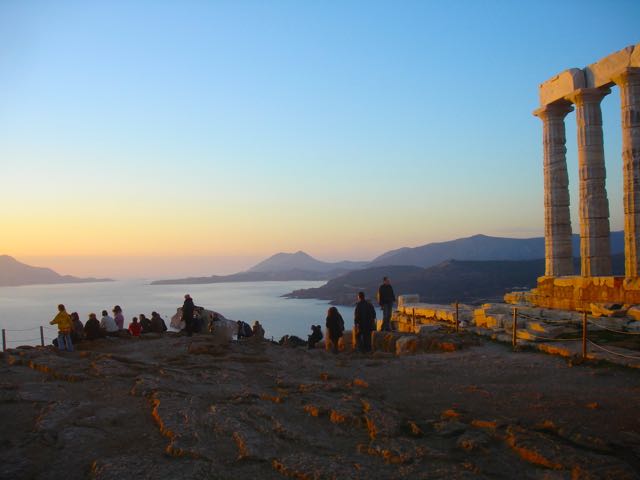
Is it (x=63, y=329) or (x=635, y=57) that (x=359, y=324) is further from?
(x=635, y=57)

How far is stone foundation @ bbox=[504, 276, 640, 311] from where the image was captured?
16016mm

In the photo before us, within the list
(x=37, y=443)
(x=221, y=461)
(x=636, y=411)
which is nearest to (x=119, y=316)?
(x=37, y=443)

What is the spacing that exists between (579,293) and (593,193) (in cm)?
353

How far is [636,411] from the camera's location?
7.14 meters

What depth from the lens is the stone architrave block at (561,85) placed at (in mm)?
18641

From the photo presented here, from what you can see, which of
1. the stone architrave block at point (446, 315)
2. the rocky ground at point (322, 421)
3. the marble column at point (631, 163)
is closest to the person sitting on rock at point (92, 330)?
the rocky ground at point (322, 421)

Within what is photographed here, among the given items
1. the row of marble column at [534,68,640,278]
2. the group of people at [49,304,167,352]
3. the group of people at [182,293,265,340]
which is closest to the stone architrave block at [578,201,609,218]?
the row of marble column at [534,68,640,278]

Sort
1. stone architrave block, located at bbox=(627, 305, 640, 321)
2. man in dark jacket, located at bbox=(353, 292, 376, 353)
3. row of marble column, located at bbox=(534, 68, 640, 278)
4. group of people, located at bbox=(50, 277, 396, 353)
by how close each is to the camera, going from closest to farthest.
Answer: stone architrave block, located at bbox=(627, 305, 640, 321) < group of people, located at bbox=(50, 277, 396, 353) < man in dark jacket, located at bbox=(353, 292, 376, 353) < row of marble column, located at bbox=(534, 68, 640, 278)

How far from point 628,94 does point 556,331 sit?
8213 mm

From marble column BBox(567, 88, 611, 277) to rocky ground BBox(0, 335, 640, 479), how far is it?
8431 mm

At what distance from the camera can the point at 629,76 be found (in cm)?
1667

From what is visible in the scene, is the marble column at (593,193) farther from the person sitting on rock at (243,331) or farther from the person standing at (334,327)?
the person sitting on rock at (243,331)

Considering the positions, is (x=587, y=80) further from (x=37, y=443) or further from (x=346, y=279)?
(x=346, y=279)

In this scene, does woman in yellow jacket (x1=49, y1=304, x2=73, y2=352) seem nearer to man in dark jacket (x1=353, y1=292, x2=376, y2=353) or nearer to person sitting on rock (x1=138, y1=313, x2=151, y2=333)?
person sitting on rock (x1=138, y1=313, x2=151, y2=333)
